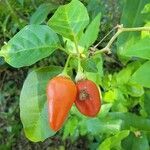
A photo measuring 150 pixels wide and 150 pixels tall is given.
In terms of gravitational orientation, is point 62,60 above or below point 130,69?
below

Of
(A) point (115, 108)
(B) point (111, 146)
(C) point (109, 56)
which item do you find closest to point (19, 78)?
(C) point (109, 56)

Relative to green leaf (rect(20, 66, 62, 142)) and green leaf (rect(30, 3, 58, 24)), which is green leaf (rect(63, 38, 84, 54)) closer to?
green leaf (rect(20, 66, 62, 142))

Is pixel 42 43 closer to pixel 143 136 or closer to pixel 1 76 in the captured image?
pixel 143 136

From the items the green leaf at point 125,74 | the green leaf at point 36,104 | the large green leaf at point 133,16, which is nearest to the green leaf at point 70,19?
the green leaf at point 36,104

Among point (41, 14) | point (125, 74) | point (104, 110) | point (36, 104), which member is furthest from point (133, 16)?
point (36, 104)

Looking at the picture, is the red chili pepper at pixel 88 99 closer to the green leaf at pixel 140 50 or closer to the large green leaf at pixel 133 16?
the green leaf at pixel 140 50

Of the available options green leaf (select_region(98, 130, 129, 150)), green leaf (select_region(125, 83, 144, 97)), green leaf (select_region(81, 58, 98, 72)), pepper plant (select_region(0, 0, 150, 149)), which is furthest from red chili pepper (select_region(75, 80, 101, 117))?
green leaf (select_region(125, 83, 144, 97))

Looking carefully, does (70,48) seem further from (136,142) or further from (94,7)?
(94,7)
